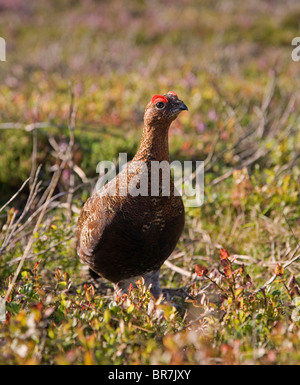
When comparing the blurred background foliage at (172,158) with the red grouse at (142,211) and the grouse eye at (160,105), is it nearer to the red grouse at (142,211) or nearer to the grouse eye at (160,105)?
the red grouse at (142,211)

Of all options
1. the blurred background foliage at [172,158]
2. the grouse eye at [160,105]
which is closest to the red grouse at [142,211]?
the grouse eye at [160,105]

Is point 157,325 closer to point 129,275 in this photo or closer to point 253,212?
point 129,275

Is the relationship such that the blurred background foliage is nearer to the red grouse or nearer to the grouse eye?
the red grouse

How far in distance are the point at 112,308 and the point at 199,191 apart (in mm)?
2315

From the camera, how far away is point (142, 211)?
2.70m

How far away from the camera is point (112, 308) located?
2.49 m

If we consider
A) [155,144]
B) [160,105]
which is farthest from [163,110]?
[155,144]

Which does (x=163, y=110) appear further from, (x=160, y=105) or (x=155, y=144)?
(x=155, y=144)

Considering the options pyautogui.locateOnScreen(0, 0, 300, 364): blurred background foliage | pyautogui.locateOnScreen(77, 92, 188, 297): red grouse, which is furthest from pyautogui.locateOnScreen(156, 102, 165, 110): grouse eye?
A: pyautogui.locateOnScreen(0, 0, 300, 364): blurred background foliage

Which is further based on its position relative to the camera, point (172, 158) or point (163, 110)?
point (172, 158)

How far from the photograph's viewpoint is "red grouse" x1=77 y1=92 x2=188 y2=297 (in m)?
2.71

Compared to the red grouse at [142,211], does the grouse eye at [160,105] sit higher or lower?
higher

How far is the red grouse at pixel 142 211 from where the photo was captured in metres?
2.71
